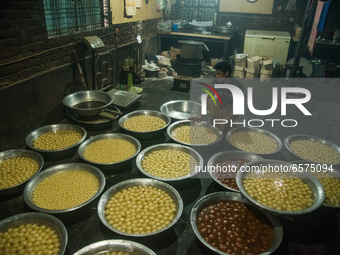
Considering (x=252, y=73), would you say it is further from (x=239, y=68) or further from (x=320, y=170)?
(x=320, y=170)

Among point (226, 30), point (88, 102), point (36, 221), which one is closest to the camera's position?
point (36, 221)

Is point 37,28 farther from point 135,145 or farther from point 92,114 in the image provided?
point 135,145

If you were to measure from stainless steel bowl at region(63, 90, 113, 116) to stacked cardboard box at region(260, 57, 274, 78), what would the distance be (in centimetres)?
494

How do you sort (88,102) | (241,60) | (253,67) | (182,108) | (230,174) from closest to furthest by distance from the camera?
(230,174)
(88,102)
(182,108)
(253,67)
(241,60)

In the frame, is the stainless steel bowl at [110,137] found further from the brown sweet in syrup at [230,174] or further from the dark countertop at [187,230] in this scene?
the brown sweet in syrup at [230,174]

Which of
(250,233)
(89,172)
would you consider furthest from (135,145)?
(250,233)

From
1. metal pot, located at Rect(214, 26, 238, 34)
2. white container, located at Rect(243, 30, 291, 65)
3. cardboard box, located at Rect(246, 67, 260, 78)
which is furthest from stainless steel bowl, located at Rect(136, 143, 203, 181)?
metal pot, located at Rect(214, 26, 238, 34)

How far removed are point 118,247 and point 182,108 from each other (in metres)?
3.66

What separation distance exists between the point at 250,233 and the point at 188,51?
20.0 feet

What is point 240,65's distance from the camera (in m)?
7.84

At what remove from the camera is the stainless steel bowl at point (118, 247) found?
2229 millimetres

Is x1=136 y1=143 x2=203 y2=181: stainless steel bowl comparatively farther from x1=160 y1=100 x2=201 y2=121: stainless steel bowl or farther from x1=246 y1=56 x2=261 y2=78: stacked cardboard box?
x1=246 y1=56 x2=261 y2=78: stacked cardboard box

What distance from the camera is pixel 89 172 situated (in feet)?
11.1

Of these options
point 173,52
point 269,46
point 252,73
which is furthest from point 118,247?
point 173,52
